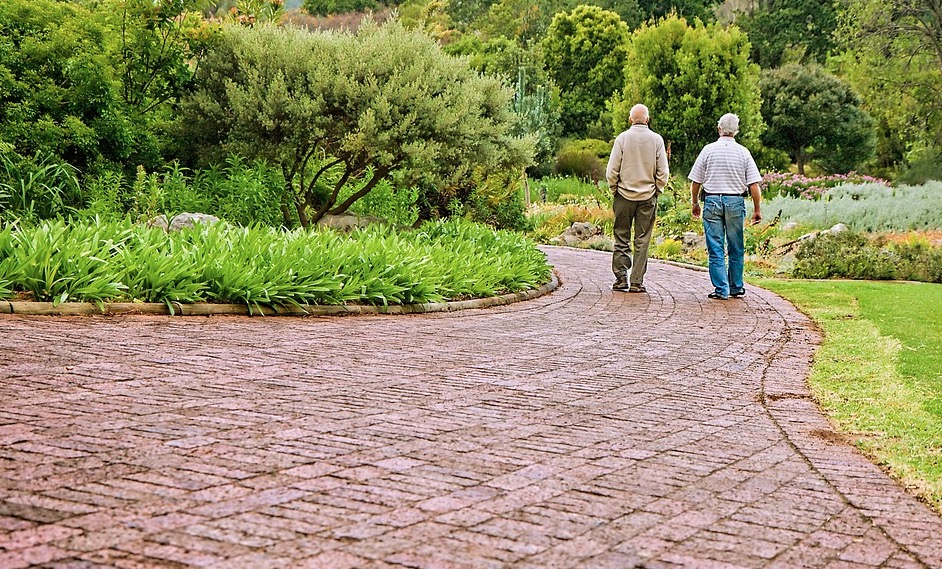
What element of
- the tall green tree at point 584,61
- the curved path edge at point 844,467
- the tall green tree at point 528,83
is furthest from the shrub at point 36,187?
the tall green tree at point 584,61

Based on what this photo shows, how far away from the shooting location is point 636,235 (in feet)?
38.1

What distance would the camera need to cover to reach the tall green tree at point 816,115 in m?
39.0

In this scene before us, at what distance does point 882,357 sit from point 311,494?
5264 mm

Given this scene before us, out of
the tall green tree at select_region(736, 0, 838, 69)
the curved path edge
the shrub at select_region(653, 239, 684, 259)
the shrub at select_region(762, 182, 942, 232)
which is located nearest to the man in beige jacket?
the curved path edge

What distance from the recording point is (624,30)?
1745 inches

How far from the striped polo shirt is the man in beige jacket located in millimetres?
562

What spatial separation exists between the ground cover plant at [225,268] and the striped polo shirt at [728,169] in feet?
8.74

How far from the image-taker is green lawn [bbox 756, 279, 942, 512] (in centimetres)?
448

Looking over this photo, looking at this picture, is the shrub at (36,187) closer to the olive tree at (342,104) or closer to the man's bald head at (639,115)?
the olive tree at (342,104)

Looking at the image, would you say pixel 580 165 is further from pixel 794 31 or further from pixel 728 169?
pixel 794 31

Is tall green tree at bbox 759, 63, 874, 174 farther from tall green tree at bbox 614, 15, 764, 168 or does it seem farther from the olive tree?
the olive tree

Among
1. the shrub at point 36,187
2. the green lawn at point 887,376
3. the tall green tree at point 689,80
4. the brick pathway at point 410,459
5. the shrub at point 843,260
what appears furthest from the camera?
the tall green tree at point 689,80

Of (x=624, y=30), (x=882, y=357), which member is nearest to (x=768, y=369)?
(x=882, y=357)

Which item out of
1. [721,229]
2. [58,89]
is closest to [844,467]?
[721,229]
